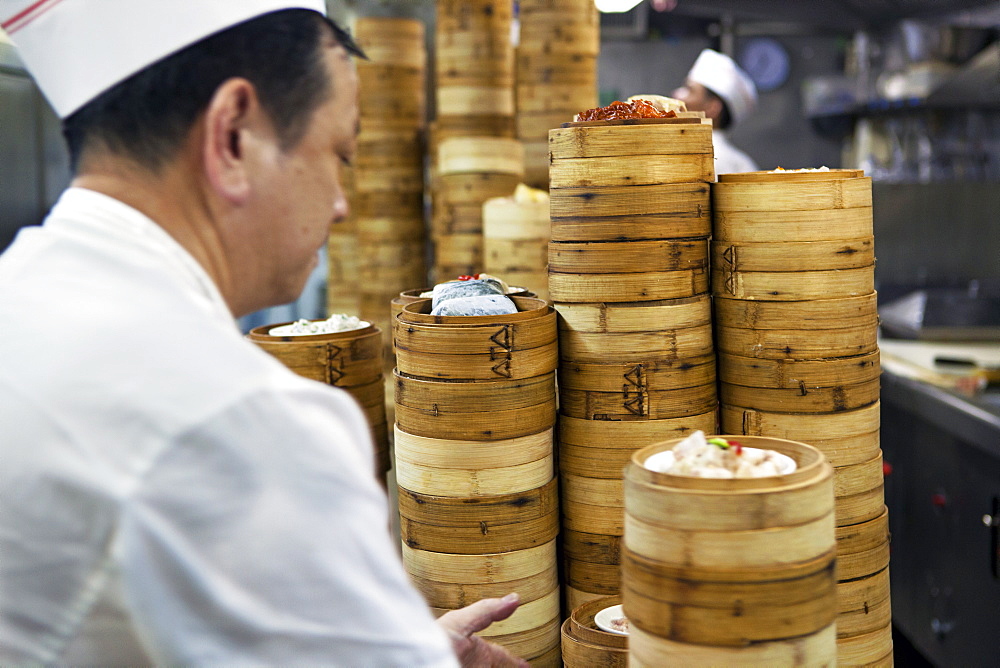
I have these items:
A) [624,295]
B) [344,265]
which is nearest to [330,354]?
[624,295]

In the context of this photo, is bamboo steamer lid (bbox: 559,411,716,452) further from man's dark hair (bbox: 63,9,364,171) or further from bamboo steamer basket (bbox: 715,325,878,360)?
man's dark hair (bbox: 63,9,364,171)

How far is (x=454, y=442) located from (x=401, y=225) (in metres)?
2.57

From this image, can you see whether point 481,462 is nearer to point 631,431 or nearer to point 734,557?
point 631,431

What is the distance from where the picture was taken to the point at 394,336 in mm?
2213

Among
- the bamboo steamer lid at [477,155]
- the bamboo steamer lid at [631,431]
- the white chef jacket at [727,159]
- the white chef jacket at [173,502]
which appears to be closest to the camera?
the white chef jacket at [173,502]

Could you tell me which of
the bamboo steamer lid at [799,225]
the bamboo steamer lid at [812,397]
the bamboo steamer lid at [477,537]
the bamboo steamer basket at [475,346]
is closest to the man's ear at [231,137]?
the bamboo steamer basket at [475,346]

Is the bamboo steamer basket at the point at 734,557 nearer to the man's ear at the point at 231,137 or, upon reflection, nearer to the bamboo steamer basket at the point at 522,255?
the man's ear at the point at 231,137

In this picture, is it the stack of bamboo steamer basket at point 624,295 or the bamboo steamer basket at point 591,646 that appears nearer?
the bamboo steamer basket at point 591,646

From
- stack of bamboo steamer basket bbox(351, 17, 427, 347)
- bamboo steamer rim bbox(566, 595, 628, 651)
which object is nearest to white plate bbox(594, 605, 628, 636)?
bamboo steamer rim bbox(566, 595, 628, 651)

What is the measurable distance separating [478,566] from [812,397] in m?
0.85

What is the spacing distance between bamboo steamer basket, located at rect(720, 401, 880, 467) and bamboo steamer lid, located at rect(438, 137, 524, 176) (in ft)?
6.50

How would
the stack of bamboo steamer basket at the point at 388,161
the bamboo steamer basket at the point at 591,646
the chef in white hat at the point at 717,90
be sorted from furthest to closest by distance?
1. the chef in white hat at the point at 717,90
2. the stack of bamboo steamer basket at the point at 388,161
3. the bamboo steamer basket at the point at 591,646

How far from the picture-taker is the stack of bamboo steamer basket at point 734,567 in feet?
4.47

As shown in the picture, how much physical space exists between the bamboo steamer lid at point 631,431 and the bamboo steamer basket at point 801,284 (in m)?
0.32
